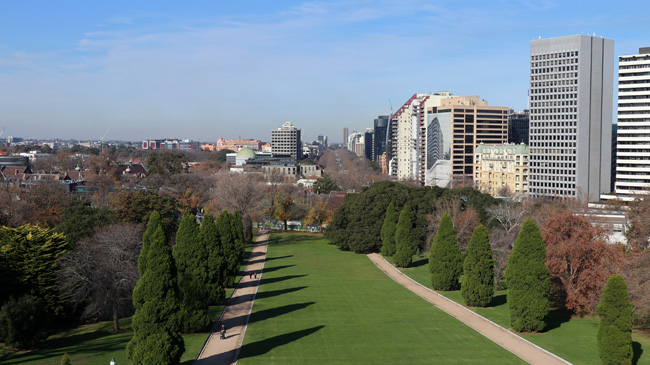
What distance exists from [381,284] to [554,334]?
17.3 m

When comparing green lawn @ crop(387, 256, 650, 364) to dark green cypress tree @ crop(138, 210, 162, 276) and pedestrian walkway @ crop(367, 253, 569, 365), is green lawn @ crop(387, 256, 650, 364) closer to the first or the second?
pedestrian walkway @ crop(367, 253, 569, 365)

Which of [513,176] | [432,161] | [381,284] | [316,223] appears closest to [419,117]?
[432,161]

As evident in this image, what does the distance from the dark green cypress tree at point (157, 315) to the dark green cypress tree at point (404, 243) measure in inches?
1267

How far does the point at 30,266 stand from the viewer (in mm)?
36062

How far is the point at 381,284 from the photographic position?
50.0 meters

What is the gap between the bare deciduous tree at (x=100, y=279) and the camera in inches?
1446

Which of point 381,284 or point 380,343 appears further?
point 381,284

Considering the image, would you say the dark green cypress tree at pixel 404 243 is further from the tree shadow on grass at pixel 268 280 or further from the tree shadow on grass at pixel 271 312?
the tree shadow on grass at pixel 271 312

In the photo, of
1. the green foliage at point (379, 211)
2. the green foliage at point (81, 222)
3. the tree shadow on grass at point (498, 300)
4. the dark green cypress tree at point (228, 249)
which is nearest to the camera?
the tree shadow on grass at point (498, 300)

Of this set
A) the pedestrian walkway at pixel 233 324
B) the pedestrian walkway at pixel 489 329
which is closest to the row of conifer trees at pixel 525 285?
the pedestrian walkway at pixel 489 329

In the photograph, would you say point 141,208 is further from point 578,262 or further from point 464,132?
point 464,132

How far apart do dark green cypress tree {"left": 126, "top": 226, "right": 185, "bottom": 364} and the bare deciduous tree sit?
8.43 meters

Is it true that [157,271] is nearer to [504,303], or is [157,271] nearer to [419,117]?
[504,303]

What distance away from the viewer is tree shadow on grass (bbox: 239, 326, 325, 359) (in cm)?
3056
